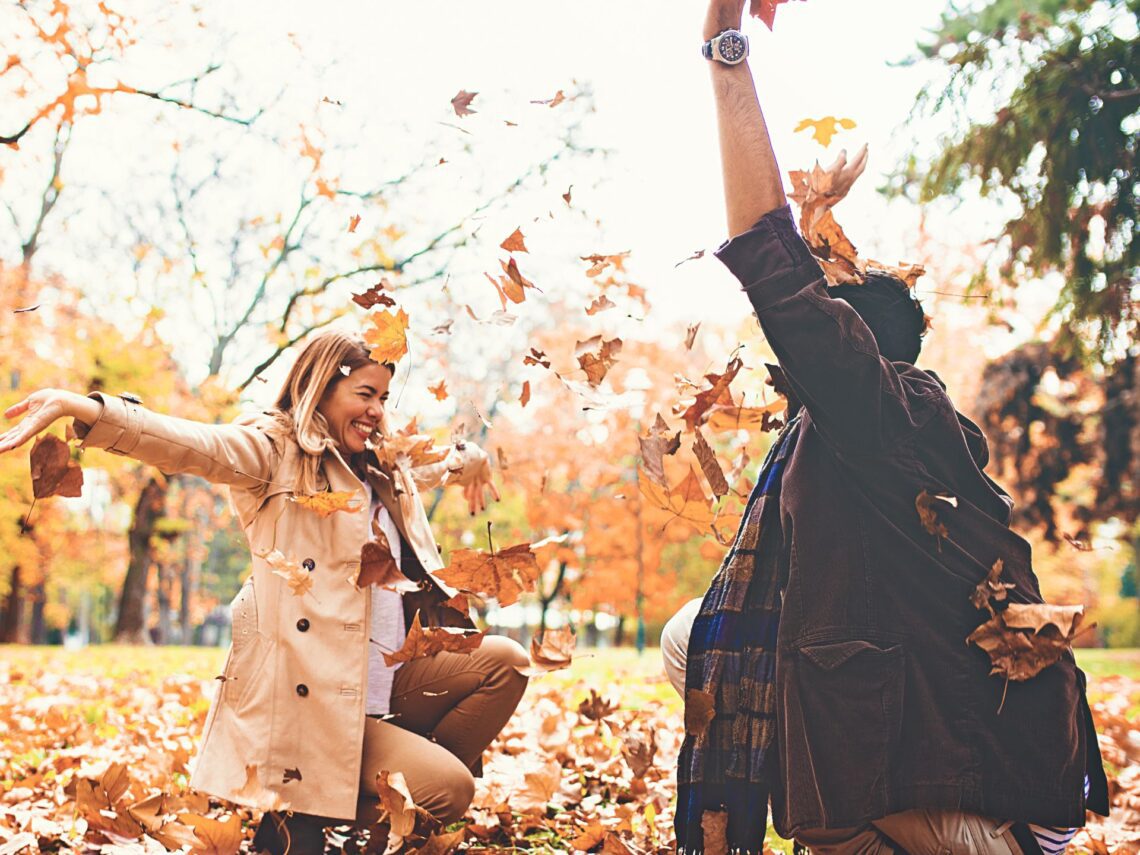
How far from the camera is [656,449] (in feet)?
7.59

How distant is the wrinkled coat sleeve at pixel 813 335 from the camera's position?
67.2 inches

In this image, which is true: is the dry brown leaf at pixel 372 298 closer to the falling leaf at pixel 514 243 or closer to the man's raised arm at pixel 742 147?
the falling leaf at pixel 514 243

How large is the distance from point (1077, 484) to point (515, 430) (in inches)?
423

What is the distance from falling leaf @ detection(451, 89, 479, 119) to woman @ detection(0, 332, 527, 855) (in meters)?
0.76

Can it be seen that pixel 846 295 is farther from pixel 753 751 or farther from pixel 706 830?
pixel 706 830

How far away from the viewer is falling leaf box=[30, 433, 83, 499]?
2.15 meters

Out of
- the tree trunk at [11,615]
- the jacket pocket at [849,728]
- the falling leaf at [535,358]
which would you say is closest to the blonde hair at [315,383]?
the falling leaf at [535,358]

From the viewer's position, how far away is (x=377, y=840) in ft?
8.23

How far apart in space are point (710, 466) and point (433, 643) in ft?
2.84

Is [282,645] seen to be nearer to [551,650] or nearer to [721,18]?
[551,650]

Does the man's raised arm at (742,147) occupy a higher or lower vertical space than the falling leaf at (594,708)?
higher

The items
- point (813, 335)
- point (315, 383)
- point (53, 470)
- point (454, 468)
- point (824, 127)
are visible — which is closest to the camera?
point (813, 335)

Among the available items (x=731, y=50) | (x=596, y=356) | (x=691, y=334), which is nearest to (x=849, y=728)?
(x=691, y=334)

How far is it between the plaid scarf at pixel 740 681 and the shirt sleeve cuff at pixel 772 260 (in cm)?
45
